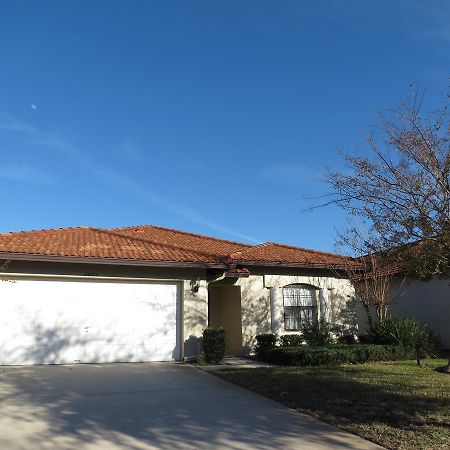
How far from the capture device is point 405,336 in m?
15.4

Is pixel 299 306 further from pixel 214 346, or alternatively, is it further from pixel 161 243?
pixel 161 243

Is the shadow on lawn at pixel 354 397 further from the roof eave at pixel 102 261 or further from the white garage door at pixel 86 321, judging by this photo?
the roof eave at pixel 102 261

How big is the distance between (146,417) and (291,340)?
9055mm

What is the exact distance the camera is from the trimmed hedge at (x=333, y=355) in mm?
13070

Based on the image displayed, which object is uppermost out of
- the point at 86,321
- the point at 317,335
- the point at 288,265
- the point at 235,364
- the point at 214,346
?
the point at 288,265

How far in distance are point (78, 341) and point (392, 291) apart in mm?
11818

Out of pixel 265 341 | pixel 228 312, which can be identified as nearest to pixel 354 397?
pixel 265 341

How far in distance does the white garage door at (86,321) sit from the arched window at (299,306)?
4.22 meters

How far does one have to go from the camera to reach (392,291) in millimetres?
19000

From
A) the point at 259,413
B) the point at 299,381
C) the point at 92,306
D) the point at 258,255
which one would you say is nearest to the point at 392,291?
the point at 258,255

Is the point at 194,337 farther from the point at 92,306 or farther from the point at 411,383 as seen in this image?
the point at 411,383

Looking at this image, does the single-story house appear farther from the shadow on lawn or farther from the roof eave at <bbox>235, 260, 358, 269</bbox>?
the shadow on lawn

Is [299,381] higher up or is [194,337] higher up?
[194,337]

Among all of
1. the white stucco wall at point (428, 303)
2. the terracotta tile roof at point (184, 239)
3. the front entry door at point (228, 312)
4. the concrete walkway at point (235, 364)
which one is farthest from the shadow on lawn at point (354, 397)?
the terracotta tile roof at point (184, 239)
